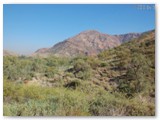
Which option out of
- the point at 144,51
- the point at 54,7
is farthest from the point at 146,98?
the point at 54,7

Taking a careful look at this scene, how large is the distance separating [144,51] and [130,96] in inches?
26.9

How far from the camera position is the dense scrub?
7.33m

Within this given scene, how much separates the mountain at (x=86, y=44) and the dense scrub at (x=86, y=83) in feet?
0.27

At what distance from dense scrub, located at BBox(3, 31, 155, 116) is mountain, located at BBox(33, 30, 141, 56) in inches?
3.2

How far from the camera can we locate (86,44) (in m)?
7.59

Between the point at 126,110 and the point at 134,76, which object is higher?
the point at 134,76

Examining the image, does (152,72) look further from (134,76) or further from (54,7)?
(54,7)

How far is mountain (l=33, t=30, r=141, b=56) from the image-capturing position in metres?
7.37

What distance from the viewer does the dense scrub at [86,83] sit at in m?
7.33

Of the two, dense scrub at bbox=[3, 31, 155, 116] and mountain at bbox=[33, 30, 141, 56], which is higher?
mountain at bbox=[33, 30, 141, 56]

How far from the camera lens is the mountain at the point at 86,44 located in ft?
24.2

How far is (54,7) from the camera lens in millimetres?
7371

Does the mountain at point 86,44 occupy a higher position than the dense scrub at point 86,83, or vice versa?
the mountain at point 86,44

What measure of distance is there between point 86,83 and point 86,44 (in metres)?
0.57
